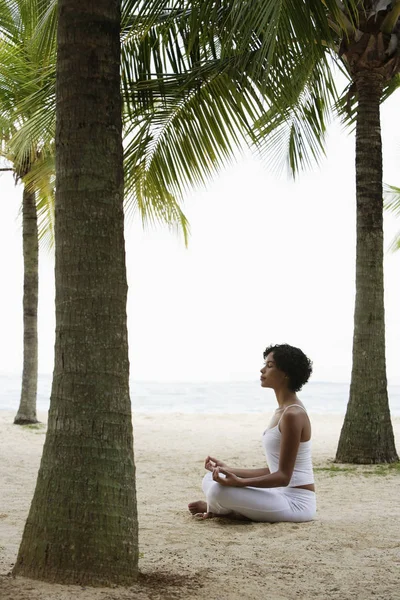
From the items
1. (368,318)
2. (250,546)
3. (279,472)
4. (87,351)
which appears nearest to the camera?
(87,351)

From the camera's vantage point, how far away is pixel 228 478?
477 centimetres

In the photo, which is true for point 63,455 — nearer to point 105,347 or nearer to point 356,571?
point 105,347

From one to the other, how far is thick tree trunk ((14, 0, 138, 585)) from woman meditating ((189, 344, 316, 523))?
1.45m

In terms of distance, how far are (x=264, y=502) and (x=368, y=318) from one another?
14.0 ft

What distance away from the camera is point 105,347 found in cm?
340

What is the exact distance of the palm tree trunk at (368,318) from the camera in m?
8.61

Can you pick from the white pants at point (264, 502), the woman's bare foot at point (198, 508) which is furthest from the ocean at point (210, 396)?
the white pants at point (264, 502)

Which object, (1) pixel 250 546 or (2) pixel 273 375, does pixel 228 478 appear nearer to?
(1) pixel 250 546

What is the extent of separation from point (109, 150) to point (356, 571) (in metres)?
2.49

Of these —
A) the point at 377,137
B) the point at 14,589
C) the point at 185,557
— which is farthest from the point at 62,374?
the point at 377,137

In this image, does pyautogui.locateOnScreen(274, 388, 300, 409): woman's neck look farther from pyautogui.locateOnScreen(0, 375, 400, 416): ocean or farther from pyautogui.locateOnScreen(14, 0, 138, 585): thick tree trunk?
pyautogui.locateOnScreen(0, 375, 400, 416): ocean

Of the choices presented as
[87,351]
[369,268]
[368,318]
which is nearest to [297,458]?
[87,351]

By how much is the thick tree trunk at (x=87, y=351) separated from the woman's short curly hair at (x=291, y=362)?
5.62 ft

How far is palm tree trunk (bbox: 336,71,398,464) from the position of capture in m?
8.61
